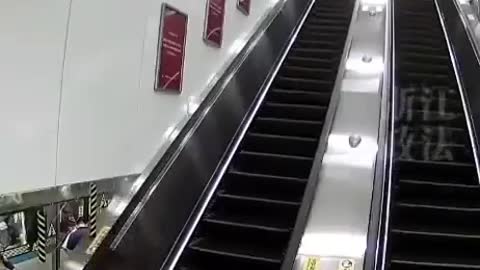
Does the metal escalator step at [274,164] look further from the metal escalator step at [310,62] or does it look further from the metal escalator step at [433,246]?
the metal escalator step at [310,62]

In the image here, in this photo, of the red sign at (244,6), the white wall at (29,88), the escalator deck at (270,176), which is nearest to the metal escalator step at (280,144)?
the escalator deck at (270,176)

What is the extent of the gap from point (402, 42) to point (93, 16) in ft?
17.7

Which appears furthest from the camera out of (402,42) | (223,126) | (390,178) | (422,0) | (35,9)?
(422,0)

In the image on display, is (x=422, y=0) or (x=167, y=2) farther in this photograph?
(x=422, y=0)

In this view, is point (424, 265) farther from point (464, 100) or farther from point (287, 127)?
point (464, 100)

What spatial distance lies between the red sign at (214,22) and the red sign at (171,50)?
0.54 metres

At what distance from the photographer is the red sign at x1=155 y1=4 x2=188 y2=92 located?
4.25 m

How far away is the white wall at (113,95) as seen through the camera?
123 inches

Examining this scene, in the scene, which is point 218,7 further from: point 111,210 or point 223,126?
point 111,210

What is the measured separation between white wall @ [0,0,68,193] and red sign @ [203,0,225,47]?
2.36 m

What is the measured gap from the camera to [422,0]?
32.2 ft

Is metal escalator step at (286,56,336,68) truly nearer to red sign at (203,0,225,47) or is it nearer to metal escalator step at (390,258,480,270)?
red sign at (203,0,225,47)

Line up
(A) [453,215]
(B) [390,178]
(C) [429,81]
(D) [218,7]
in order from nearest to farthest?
1. (A) [453,215]
2. (B) [390,178]
3. (D) [218,7]
4. (C) [429,81]

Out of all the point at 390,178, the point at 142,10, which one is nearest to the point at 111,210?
the point at 142,10
